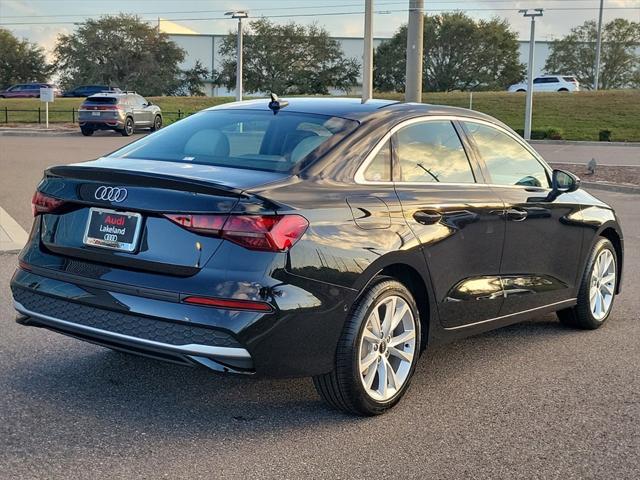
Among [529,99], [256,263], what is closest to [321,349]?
[256,263]

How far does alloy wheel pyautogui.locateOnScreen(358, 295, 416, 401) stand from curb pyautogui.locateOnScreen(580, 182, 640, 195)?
1388 cm

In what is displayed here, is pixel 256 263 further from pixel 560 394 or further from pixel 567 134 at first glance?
pixel 567 134

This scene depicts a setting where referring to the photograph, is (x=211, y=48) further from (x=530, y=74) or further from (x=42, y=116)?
(x=530, y=74)

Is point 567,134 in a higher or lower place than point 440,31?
lower

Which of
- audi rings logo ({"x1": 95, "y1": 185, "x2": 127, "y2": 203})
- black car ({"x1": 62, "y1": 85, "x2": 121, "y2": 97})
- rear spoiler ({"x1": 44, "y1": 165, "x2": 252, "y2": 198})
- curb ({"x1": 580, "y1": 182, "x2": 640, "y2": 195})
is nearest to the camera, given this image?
rear spoiler ({"x1": 44, "y1": 165, "x2": 252, "y2": 198})

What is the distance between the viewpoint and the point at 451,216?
4.75 metres

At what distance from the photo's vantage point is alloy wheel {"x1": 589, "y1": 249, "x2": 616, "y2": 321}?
247 inches

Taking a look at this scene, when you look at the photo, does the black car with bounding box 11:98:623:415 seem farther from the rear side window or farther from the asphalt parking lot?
the asphalt parking lot

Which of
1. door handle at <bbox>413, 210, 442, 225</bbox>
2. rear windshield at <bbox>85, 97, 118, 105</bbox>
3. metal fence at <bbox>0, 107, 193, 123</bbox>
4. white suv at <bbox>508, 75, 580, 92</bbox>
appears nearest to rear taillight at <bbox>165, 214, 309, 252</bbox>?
door handle at <bbox>413, 210, 442, 225</bbox>

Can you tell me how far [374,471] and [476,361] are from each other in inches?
77.6

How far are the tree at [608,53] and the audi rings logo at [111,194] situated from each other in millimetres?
71964

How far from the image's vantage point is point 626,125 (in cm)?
3944

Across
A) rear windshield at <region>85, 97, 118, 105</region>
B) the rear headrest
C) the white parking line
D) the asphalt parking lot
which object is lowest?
the asphalt parking lot

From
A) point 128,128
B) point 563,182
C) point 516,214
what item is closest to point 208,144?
point 516,214
